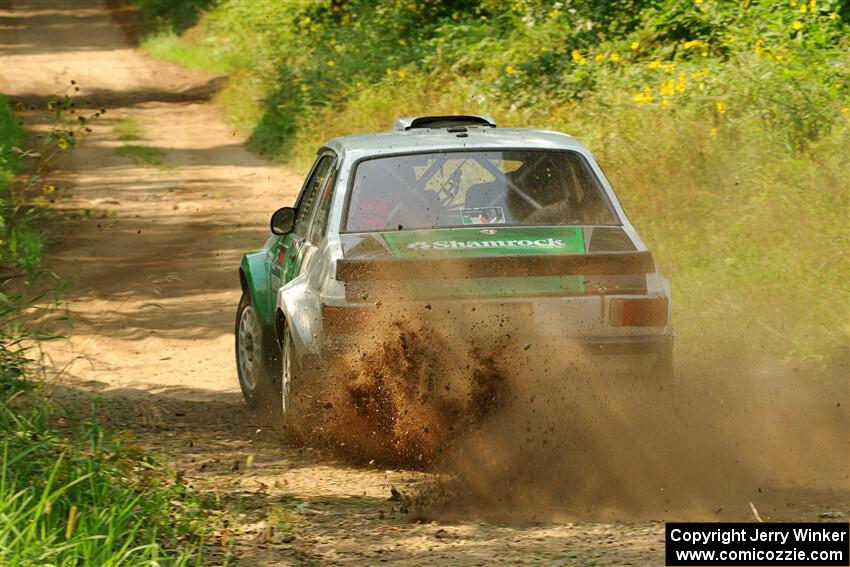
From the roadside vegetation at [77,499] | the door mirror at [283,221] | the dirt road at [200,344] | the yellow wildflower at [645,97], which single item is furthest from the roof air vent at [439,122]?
the yellow wildflower at [645,97]

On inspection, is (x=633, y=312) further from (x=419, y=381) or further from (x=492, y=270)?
(x=419, y=381)

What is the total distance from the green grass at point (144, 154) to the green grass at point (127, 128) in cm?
83

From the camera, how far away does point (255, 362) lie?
838 cm

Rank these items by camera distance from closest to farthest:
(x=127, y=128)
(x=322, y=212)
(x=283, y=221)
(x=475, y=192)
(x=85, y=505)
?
1. (x=85, y=505)
2. (x=475, y=192)
3. (x=322, y=212)
4. (x=283, y=221)
5. (x=127, y=128)

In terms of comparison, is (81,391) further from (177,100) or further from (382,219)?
(177,100)

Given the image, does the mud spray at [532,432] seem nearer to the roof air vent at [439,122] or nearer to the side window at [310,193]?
the side window at [310,193]

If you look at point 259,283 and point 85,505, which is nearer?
point 85,505

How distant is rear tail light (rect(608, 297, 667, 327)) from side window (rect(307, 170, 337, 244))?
162cm

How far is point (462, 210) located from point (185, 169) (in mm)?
14035

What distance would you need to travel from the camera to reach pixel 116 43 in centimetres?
3675

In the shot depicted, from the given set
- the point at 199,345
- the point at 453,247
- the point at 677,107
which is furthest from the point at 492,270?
the point at 677,107
